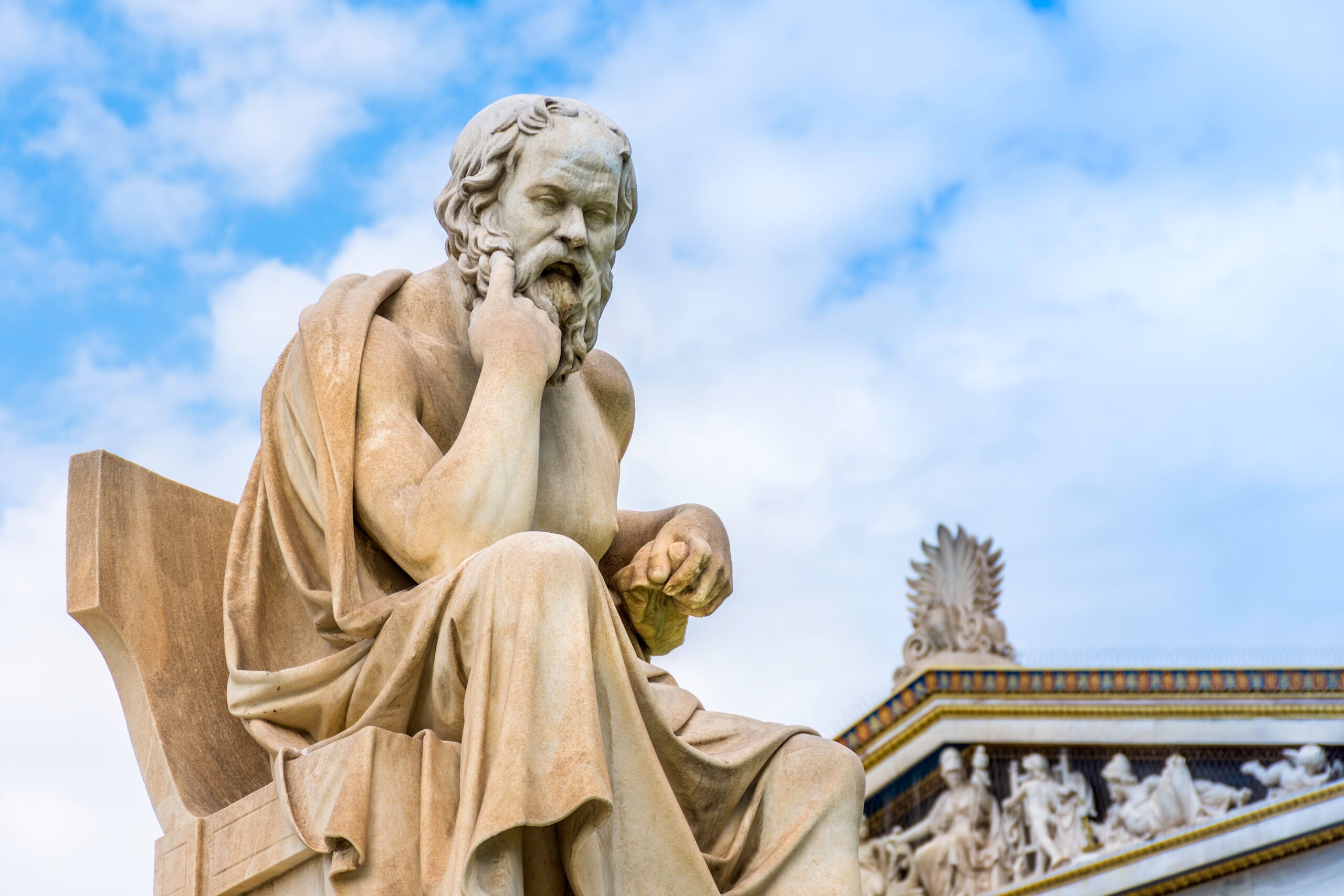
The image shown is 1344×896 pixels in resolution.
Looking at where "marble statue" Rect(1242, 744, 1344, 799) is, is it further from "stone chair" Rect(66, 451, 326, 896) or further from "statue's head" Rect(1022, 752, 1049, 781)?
"stone chair" Rect(66, 451, 326, 896)

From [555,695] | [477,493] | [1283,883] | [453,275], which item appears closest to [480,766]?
[555,695]

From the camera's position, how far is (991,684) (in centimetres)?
1573

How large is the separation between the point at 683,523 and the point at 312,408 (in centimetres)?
83

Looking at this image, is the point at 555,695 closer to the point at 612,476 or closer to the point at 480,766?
the point at 480,766

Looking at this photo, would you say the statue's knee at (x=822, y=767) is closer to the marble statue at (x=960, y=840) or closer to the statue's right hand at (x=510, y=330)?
the statue's right hand at (x=510, y=330)

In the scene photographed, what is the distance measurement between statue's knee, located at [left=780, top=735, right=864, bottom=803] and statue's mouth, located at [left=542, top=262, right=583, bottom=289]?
1.04m

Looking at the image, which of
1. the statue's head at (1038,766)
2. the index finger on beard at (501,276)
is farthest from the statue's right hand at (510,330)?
the statue's head at (1038,766)

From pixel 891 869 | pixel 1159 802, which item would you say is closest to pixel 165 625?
pixel 1159 802

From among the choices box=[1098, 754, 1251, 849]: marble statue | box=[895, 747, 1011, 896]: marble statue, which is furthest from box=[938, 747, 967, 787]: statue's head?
box=[1098, 754, 1251, 849]: marble statue

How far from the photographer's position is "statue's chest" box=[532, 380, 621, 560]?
439 cm

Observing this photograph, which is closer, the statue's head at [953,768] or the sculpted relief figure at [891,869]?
the statue's head at [953,768]

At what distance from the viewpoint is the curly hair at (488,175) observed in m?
4.40

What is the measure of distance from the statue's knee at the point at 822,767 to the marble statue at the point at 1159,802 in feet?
35.1

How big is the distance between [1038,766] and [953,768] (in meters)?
0.68
